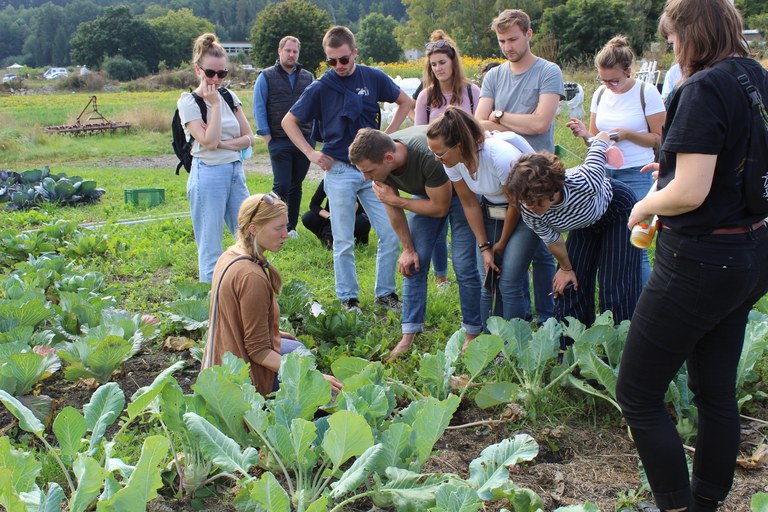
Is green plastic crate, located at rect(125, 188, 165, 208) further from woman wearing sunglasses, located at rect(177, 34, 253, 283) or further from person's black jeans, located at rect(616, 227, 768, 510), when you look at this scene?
person's black jeans, located at rect(616, 227, 768, 510)

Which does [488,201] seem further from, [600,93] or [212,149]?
[212,149]

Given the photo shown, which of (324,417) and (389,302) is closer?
(324,417)

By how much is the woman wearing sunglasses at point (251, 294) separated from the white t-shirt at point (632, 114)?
2.49m

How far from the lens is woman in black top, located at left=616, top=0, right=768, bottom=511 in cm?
193

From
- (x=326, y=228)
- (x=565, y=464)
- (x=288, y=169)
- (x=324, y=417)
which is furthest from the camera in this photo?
(x=288, y=169)

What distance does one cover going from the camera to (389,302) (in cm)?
500

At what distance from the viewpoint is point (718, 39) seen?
196 centimetres

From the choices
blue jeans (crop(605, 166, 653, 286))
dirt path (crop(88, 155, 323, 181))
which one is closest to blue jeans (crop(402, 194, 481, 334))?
blue jeans (crop(605, 166, 653, 286))

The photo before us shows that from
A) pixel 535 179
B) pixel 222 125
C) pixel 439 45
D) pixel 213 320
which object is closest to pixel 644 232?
pixel 535 179

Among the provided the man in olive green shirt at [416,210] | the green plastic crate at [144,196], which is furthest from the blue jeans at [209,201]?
the green plastic crate at [144,196]

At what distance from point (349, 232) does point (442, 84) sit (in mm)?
1221

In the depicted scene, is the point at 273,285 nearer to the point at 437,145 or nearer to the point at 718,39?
the point at 437,145

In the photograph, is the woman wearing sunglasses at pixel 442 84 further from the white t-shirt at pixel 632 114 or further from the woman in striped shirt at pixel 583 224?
the woman in striped shirt at pixel 583 224

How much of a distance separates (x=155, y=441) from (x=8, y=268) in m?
4.80
